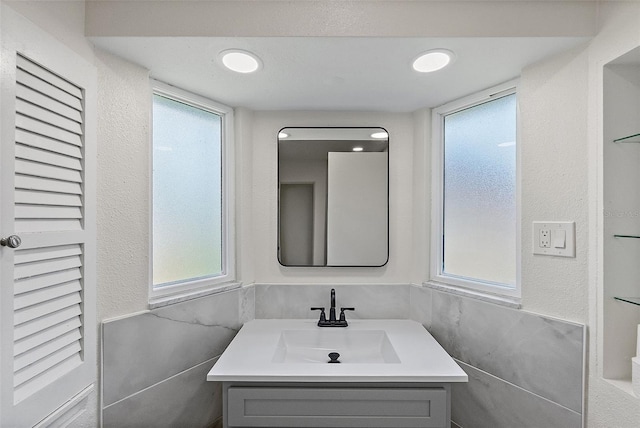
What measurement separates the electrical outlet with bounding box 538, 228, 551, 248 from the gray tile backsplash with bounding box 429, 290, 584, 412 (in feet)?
0.85

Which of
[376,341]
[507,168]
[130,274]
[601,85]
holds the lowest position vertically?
[376,341]

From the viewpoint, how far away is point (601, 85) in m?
1.12

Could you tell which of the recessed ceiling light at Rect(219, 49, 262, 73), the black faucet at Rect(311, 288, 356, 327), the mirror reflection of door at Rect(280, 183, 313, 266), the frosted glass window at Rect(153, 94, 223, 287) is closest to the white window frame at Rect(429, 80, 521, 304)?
the black faucet at Rect(311, 288, 356, 327)

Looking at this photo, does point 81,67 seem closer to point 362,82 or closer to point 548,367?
point 362,82

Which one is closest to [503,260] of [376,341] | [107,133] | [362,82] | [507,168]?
[507,168]

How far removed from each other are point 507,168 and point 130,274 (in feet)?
5.12

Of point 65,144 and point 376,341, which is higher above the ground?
point 65,144

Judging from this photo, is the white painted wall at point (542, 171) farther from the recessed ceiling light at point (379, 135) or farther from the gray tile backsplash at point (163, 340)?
the recessed ceiling light at point (379, 135)

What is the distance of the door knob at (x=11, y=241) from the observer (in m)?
0.82

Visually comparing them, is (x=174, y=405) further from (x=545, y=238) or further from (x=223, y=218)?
(x=545, y=238)

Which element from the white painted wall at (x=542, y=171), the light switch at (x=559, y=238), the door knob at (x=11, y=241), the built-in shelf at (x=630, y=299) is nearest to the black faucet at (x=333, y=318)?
the white painted wall at (x=542, y=171)

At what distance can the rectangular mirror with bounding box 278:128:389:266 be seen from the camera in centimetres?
181

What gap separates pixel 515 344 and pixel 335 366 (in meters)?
0.70

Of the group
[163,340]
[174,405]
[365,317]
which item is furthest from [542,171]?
[174,405]
